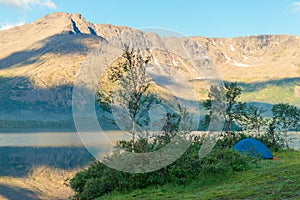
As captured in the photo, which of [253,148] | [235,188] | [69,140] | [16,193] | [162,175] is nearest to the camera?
[235,188]

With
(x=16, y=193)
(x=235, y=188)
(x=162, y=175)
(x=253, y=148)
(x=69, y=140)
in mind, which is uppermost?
(x=253, y=148)

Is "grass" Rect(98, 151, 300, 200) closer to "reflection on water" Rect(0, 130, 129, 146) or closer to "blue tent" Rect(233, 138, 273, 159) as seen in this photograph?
"reflection on water" Rect(0, 130, 129, 146)

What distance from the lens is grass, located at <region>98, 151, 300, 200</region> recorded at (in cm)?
1341

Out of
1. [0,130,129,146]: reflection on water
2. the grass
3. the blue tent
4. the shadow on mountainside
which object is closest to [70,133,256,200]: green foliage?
the grass

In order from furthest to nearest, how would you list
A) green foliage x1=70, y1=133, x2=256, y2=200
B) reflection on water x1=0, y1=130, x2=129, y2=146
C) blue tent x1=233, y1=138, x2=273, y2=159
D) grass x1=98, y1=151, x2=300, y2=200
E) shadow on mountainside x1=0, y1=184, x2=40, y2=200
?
shadow on mountainside x1=0, y1=184, x2=40, y2=200
blue tent x1=233, y1=138, x2=273, y2=159
reflection on water x1=0, y1=130, x2=129, y2=146
green foliage x1=70, y1=133, x2=256, y2=200
grass x1=98, y1=151, x2=300, y2=200

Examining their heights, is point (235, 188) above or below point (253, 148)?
below

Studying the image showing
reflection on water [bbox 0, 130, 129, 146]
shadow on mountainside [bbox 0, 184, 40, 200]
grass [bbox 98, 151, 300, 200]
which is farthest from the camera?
shadow on mountainside [bbox 0, 184, 40, 200]

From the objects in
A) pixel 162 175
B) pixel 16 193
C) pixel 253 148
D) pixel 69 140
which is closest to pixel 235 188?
pixel 162 175

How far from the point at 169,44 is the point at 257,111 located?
34.1m

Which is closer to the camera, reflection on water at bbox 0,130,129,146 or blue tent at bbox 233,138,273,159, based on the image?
reflection on water at bbox 0,130,129,146

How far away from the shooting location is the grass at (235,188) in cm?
1341

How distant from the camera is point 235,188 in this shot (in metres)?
15.4

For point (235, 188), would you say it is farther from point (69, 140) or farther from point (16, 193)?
point (69, 140)

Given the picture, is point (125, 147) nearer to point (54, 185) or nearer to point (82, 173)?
point (82, 173)
